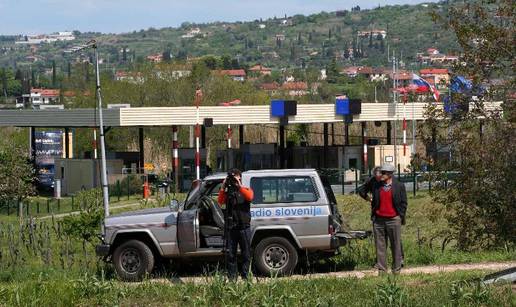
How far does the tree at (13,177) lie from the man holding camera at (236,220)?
111 ft

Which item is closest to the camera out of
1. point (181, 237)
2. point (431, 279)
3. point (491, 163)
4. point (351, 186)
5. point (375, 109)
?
point (431, 279)

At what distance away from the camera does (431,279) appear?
14.6 metres

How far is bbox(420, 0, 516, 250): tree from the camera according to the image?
1580cm

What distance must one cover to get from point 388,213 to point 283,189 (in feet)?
6.94

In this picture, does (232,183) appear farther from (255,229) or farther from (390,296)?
(390,296)

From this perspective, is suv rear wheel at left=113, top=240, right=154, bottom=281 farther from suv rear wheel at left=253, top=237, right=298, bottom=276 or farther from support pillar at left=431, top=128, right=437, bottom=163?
support pillar at left=431, top=128, right=437, bottom=163

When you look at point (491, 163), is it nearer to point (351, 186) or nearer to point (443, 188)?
point (443, 188)

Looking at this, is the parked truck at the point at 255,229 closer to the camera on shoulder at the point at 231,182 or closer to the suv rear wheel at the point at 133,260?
the suv rear wheel at the point at 133,260

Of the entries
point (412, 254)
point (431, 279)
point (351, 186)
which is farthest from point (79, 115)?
point (431, 279)

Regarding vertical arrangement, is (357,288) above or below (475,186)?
below

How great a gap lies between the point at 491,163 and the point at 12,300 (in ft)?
24.1

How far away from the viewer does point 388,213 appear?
627 inches

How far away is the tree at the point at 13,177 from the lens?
160 ft

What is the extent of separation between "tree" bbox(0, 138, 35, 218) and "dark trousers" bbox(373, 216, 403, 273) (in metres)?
34.5
